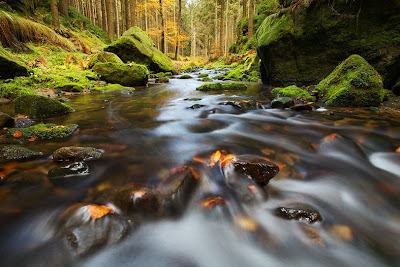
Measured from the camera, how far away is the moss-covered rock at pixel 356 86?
509cm

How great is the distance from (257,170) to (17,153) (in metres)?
2.81

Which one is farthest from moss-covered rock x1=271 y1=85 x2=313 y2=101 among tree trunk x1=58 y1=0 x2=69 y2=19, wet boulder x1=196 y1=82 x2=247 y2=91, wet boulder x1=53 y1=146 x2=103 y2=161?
tree trunk x1=58 y1=0 x2=69 y2=19

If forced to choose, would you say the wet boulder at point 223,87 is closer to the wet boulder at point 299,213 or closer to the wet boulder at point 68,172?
the wet boulder at point 68,172

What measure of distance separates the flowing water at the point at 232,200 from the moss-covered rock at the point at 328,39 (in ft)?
11.5

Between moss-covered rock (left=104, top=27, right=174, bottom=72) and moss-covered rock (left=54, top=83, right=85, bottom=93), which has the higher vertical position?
moss-covered rock (left=104, top=27, right=174, bottom=72)

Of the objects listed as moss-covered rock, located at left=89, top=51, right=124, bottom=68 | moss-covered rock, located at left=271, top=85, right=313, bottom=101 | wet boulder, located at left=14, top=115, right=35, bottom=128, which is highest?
moss-covered rock, located at left=89, top=51, right=124, bottom=68

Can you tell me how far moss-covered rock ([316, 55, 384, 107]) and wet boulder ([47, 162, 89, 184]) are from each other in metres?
5.66

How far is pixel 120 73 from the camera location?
405 inches

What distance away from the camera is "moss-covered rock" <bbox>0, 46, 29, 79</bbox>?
20.9 ft

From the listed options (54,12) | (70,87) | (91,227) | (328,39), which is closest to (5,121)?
(91,227)

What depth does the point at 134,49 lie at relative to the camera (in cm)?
1314

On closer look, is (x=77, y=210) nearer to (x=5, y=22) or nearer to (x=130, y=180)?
(x=130, y=180)

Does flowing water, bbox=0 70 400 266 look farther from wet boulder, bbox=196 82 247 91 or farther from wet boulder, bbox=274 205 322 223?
wet boulder, bbox=196 82 247 91

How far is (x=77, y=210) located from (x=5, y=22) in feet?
39.4
